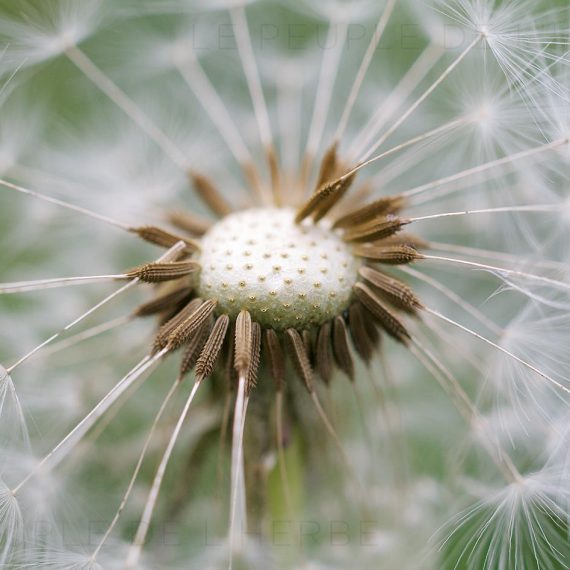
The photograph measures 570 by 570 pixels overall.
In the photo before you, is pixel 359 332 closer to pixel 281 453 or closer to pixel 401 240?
pixel 401 240

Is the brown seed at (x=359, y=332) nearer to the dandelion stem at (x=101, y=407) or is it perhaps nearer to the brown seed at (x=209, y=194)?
the dandelion stem at (x=101, y=407)

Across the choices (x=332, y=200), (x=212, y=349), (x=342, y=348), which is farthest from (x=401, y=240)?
(x=212, y=349)

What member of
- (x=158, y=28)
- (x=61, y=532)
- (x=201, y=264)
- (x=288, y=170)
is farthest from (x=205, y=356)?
(x=158, y=28)

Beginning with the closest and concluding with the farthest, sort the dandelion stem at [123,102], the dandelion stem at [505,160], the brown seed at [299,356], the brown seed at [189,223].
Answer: the brown seed at [299,356] < the dandelion stem at [505,160] < the brown seed at [189,223] < the dandelion stem at [123,102]

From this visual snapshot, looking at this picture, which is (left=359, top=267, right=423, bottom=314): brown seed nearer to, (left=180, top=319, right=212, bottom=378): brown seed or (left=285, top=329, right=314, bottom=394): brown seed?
(left=285, top=329, right=314, bottom=394): brown seed

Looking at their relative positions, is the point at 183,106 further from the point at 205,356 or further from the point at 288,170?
the point at 205,356

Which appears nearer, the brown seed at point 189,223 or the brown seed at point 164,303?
the brown seed at point 164,303


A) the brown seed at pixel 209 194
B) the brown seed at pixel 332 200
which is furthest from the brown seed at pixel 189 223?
the brown seed at pixel 332 200
